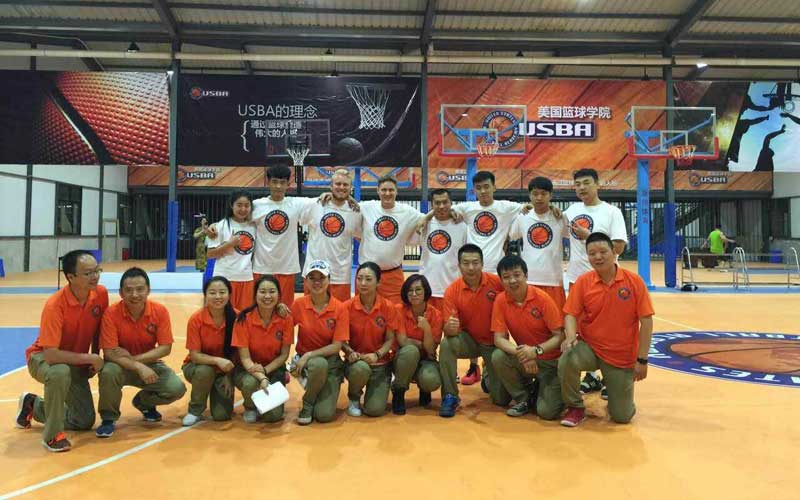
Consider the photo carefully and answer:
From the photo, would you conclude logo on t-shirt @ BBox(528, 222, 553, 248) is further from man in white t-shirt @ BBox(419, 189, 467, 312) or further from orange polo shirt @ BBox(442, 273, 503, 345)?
orange polo shirt @ BBox(442, 273, 503, 345)

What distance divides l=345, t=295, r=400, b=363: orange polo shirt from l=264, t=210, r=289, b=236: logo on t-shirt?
119 cm

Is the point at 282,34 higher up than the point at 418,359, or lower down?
higher up

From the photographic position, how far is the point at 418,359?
359 centimetres

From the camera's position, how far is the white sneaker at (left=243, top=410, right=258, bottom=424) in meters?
3.33

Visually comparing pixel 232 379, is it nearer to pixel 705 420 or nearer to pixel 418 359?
pixel 418 359

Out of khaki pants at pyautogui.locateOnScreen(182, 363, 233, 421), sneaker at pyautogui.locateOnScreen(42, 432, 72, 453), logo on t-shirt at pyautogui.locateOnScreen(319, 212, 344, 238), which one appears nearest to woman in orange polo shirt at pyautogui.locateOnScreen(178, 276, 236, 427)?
khaki pants at pyautogui.locateOnScreen(182, 363, 233, 421)

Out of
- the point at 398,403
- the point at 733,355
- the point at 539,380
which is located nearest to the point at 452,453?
the point at 398,403

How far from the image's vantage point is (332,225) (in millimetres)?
4465

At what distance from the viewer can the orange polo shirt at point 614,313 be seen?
3.31 meters

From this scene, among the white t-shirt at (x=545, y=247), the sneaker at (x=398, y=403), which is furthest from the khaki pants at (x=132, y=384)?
the white t-shirt at (x=545, y=247)

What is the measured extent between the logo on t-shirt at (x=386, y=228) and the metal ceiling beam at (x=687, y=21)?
36.2ft

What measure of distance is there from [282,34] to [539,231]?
10498 millimetres

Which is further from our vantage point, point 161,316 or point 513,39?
point 513,39

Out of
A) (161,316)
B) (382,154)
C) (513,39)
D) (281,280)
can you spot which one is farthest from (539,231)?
(513,39)
